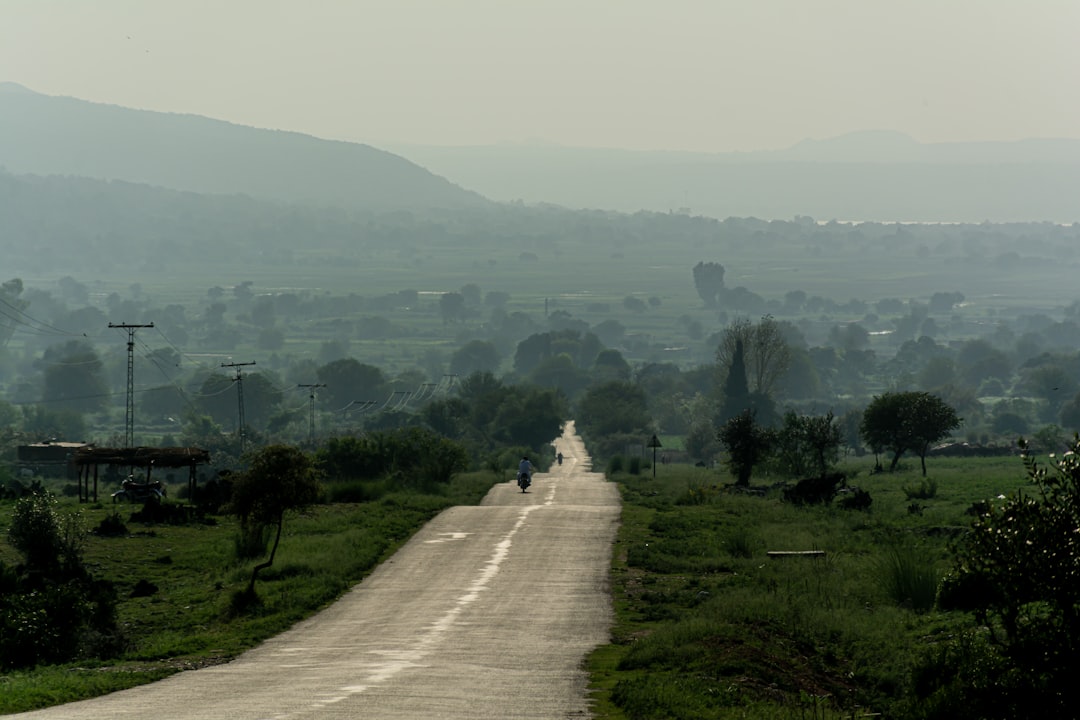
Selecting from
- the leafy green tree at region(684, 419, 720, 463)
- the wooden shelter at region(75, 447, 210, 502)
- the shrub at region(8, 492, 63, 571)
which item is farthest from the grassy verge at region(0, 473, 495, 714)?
the leafy green tree at region(684, 419, 720, 463)

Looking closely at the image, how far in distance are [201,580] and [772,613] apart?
55.5ft

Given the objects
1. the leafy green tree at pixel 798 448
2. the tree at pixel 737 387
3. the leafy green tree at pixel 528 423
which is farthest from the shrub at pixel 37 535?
the tree at pixel 737 387

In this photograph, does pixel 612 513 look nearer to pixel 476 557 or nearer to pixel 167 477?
pixel 476 557

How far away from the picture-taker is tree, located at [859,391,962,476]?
82000 millimetres

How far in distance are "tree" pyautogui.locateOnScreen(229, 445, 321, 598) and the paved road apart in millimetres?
2763

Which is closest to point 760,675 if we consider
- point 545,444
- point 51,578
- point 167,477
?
point 51,578

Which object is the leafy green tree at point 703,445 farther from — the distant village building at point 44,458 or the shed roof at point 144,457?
the shed roof at point 144,457

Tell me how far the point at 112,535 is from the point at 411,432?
2965 centimetres

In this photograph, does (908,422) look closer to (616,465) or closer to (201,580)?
(616,465)

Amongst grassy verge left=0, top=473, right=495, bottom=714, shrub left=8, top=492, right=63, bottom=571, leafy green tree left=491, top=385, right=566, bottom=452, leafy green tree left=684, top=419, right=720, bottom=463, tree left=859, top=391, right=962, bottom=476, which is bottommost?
leafy green tree left=684, top=419, right=720, bottom=463

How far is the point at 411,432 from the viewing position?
245 ft

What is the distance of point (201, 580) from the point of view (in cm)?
3809

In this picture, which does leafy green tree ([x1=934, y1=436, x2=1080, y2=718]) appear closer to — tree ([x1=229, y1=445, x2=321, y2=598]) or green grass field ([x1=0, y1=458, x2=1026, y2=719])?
green grass field ([x1=0, y1=458, x2=1026, y2=719])

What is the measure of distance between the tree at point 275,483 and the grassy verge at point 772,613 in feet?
27.3
